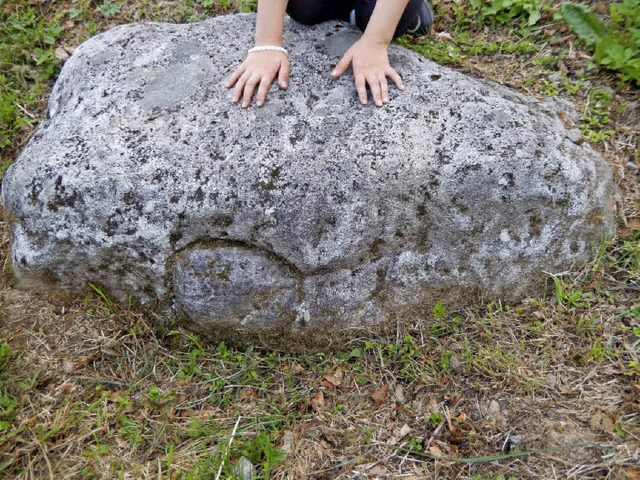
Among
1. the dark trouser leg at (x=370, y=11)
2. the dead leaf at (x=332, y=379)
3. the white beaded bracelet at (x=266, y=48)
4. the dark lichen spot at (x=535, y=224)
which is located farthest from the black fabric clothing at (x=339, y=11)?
the dead leaf at (x=332, y=379)

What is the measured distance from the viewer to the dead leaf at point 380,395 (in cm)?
246

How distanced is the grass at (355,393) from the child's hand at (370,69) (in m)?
1.04

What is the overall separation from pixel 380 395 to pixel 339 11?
2.18m

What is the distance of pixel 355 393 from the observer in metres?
2.49

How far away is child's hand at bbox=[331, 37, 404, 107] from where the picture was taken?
2588mm

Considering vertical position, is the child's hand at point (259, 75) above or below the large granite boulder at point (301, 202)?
above

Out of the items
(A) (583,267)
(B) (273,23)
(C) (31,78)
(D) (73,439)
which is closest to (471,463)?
(A) (583,267)

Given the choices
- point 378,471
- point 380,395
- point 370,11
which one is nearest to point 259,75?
point 370,11

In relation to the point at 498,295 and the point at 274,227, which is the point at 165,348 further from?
the point at 498,295

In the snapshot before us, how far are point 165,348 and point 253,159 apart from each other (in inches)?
39.3

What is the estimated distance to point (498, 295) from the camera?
2.65 metres

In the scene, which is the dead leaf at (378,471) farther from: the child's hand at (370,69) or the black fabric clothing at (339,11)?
the black fabric clothing at (339,11)

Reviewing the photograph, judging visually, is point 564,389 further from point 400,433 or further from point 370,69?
point 370,69

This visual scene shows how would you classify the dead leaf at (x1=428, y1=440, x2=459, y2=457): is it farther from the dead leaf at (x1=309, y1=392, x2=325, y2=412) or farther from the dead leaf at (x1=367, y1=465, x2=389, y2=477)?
the dead leaf at (x1=309, y1=392, x2=325, y2=412)
